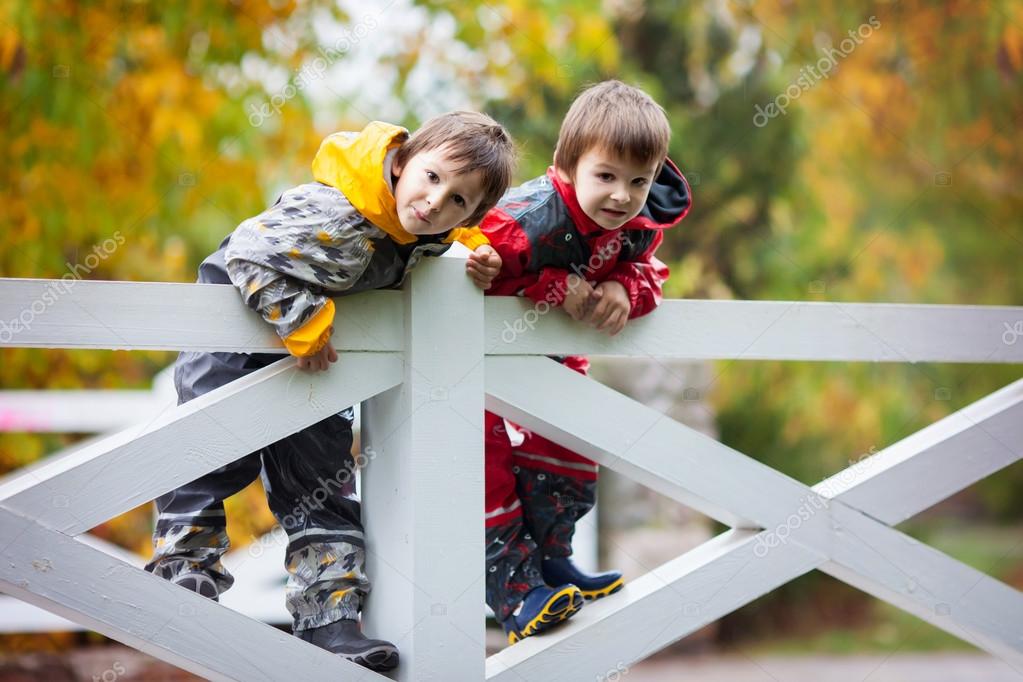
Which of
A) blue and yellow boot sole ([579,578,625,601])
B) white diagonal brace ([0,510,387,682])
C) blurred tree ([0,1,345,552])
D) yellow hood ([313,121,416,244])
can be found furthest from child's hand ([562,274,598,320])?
blurred tree ([0,1,345,552])

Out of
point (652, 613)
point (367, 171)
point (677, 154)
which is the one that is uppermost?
point (677, 154)

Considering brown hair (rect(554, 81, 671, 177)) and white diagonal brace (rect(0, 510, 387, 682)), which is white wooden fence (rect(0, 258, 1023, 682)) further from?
brown hair (rect(554, 81, 671, 177))

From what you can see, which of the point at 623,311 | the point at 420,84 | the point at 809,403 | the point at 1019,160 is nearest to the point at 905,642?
the point at 809,403

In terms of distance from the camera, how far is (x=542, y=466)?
1968 mm

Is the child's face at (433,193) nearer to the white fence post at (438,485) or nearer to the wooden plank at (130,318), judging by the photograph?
the white fence post at (438,485)

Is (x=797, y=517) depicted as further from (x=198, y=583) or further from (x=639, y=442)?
(x=198, y=583)

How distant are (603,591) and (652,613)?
15 cm

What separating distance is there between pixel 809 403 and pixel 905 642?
56.1 inches

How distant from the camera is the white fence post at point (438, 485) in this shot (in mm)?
1578

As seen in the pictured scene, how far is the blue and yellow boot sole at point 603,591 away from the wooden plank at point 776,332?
1.26 feet

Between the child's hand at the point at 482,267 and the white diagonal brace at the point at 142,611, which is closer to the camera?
the white diagonal brace at the point at 142,611

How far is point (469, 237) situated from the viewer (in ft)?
5.64

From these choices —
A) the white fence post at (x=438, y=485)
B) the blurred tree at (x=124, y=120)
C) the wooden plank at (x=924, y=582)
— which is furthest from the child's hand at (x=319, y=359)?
the blurred tree at (x=124, y=120)

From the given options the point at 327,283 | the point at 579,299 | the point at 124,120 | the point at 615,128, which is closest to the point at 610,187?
the point at 615,128
